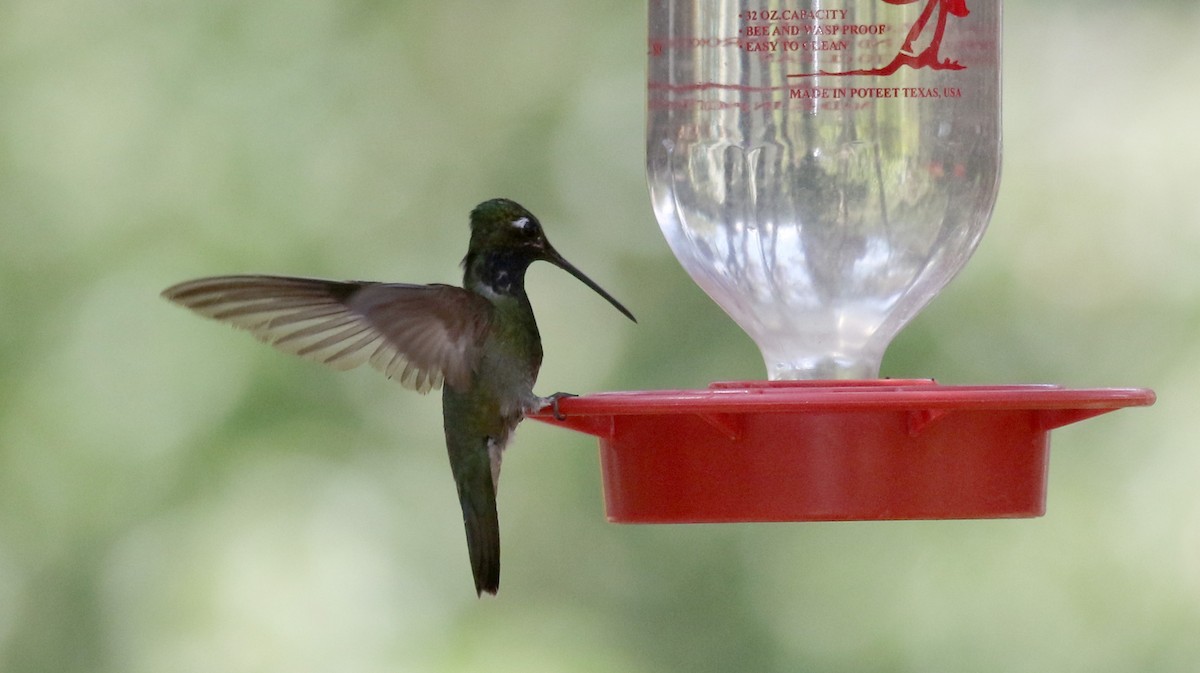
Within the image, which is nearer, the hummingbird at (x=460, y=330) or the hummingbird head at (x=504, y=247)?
the hummingbird at (x=460, y=330)

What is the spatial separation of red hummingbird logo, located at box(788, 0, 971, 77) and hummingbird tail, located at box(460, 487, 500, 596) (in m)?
1.01

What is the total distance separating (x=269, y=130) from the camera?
22.0 feet

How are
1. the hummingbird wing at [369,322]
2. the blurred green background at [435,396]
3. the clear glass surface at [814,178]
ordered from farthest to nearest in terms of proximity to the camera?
the blurred green background at [435,396], the clear glass surface at [814,178], the hummingbird wing at [369,322]

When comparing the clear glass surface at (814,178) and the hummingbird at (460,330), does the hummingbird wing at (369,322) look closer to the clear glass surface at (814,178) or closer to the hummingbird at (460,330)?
the hummingbird at (460,330)

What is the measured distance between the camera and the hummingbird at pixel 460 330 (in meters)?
2.95

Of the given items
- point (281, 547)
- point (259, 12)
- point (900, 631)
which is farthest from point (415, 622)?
point (259, 12)

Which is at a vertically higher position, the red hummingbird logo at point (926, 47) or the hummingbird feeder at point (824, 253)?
the red hummingbird logo at point (926, 47)

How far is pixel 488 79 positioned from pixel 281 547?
1900 millimetres

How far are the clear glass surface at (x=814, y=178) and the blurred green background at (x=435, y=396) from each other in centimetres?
288

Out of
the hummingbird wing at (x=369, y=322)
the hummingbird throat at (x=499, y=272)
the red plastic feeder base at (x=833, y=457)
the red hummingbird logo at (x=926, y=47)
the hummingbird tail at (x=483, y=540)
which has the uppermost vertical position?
the red hummingbird logo at (x=926, y=47)

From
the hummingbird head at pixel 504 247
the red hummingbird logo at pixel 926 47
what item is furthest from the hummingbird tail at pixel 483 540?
the red hummingbird logo at pixel 926 47

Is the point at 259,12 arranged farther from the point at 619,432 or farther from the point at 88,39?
the point at 619,432

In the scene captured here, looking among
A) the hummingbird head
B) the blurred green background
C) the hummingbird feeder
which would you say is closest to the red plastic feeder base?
the hummingbird feeder

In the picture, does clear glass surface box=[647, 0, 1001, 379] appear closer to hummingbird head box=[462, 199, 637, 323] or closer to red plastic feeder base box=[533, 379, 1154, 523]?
hummingbird head box=[462, 199, 637, 323]
